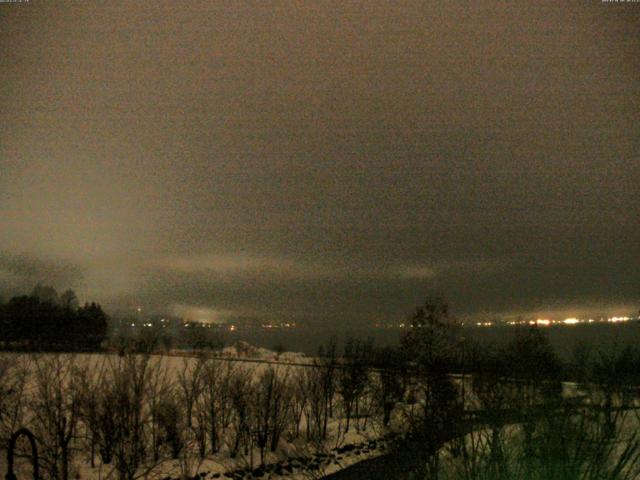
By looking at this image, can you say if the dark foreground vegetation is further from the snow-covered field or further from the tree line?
the tree line

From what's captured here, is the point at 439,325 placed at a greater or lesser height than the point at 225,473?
greater

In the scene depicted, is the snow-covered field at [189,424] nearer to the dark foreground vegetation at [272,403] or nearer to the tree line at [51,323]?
the dark foreground vegetation at [272,403]

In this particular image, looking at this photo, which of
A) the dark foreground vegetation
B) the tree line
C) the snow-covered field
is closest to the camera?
the dark foreground vegetation

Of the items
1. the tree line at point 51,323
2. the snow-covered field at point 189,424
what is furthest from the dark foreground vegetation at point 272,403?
the tree line at point 51,323

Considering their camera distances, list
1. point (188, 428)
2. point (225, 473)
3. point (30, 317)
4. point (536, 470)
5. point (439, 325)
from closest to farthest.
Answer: point (536, 470)
point (225, 473)
point (188, 428)
point (439, 325)
point (30, 317)

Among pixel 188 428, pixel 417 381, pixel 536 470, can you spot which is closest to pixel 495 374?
pixel 417 381

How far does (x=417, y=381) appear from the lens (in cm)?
2803

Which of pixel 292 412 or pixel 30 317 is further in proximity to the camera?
pixel 30 317

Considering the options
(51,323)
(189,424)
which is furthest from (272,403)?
(51,323)

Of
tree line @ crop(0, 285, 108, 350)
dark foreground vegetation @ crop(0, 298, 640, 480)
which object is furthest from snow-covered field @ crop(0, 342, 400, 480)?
tree line @ crop(0, 285, 108, 350)

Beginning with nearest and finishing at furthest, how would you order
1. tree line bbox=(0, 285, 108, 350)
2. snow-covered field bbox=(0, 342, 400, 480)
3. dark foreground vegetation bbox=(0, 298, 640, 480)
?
dark foreground vegetation bbox=(0, 298, 640, 480) < snow-covered field bbox=(0, 342, 400, 480) < tree line bbox=(0, 285, 108, 350)

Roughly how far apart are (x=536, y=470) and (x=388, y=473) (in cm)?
242

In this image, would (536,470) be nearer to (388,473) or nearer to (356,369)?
(388,473)

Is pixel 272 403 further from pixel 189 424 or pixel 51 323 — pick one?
pixel 51 323
